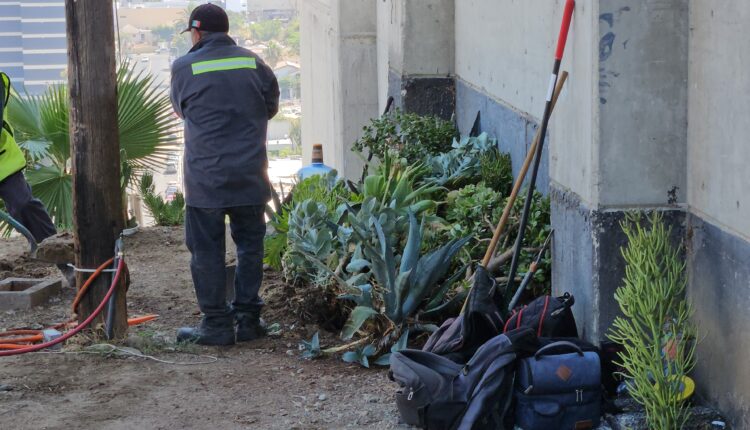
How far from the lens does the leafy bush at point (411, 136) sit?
840cm

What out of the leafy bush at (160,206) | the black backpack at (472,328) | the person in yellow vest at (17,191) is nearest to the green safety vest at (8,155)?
the person in yellow vest at (17,191)

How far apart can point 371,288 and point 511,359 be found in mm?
1524

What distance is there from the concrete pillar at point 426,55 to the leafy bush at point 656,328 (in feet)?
16.7

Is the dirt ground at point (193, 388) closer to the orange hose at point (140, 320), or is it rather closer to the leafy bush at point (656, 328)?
the orange hose at point (140, 320)

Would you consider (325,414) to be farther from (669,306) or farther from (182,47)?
(182,47)

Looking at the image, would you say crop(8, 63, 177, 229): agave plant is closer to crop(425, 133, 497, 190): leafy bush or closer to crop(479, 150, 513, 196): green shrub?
crop(425, 133, 497, 190): leafy bush

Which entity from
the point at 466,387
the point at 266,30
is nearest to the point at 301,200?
the point at 466,387

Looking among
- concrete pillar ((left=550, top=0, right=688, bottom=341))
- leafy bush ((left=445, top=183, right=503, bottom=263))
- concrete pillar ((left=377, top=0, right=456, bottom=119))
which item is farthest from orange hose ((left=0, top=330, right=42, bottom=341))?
concrete pillar ((left=377, top=0, right=456, bottom=119))

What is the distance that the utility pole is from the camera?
19.2 feet

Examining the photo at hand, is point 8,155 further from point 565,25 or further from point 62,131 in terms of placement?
point 565,25

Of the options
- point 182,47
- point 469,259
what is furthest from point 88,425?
point 182,47

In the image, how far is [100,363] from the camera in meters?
5.85

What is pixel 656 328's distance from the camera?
4.23 meters

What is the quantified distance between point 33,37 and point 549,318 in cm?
4697
